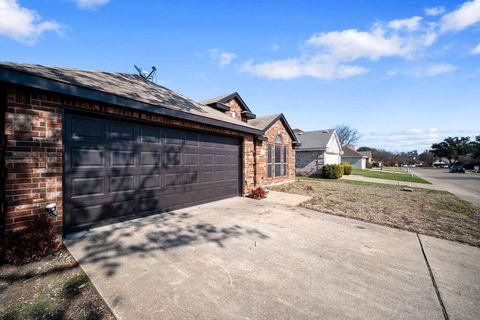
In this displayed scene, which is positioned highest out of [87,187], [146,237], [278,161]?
[278,161]

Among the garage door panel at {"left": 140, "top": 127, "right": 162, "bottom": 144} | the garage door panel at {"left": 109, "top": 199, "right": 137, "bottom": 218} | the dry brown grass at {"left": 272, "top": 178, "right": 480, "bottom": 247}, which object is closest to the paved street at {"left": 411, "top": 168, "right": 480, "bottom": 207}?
the dry brown grass at {"left": 272, "top": 178, "right": 480, "bottom": 247}

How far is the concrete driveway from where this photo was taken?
2.62m

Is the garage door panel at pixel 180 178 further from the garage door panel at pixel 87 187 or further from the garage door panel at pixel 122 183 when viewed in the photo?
the garage door panel at pixel 87 187

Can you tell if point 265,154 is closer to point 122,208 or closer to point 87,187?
point 122,208

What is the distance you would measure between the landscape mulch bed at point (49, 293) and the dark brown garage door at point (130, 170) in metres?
1.23

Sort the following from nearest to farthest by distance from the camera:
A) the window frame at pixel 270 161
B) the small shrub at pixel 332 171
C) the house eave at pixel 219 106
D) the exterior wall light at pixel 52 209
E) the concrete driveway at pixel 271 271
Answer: the concrete driveway at pixel 271 271 < the exterior wall light at pixel 52 209 < the window frame at pixel 270 161 < the house eave at pixel 219 106 < the small shrub at pixel 332 171

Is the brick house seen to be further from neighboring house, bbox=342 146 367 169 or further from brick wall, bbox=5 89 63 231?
neighboring house, bbox=342 146 367 169

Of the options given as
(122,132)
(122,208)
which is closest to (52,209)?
(122,208)

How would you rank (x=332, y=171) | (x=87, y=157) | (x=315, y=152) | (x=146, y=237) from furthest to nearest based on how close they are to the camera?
(x=315, y=152)
(x=332, y=171)
(x=87, y=157)
(x=146, y=237)

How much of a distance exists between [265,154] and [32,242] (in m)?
9.02

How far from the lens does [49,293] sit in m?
2.79

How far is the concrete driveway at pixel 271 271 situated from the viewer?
262 cm

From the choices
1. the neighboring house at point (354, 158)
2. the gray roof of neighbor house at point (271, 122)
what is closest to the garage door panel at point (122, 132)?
the gray roof of neighbor house at point (271, 122)

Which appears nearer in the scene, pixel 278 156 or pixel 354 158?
pixel 278 156
